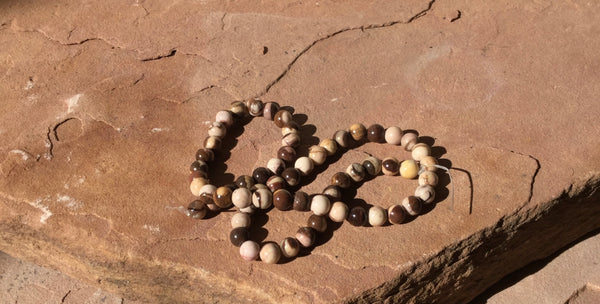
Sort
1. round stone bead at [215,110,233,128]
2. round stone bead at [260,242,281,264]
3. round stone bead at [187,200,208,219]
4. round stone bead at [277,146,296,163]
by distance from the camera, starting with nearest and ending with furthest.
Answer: round stone bead at [260,242,281,264] → round stone bead at [187,200,208,219] → round stone bead at [277,146,296,163] → round stone bead at [215,110,233,128]

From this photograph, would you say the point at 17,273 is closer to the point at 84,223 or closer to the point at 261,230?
the point at 84,223

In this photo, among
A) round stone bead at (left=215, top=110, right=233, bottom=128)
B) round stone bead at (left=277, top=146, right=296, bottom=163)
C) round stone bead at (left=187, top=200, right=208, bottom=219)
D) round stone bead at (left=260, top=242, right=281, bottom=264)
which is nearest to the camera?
round stone bead at (left=260, top=242, right=281, bottom=264)

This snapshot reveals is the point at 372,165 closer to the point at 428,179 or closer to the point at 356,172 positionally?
the point at 356,172

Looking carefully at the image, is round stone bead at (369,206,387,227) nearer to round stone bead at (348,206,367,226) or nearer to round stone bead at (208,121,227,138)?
round stone bead at (348,206,367,226)

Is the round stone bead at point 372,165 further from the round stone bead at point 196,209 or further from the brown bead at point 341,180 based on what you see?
the round stone bead at point 196,209

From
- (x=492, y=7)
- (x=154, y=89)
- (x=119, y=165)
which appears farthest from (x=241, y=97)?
(x=492, y=7)

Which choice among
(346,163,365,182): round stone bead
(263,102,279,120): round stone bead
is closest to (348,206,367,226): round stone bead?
(346,163,365,182): round stone bead

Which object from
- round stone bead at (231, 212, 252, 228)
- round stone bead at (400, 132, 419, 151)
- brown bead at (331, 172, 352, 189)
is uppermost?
round stone bead at (400, 132, 419, 151)
